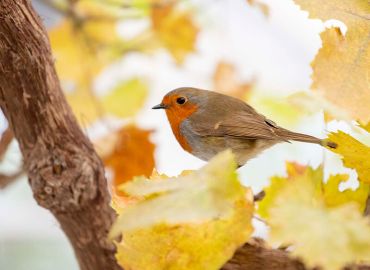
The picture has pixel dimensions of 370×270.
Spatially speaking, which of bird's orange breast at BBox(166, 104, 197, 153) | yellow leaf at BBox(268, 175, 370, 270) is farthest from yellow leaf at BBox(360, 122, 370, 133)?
bird's orange breast at BBox(166, 104, 197, 153)

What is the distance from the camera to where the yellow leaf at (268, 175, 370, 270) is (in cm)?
25

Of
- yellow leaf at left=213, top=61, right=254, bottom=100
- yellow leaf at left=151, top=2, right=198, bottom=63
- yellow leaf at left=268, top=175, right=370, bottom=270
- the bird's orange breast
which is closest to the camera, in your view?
yellow leaf at left=268, top=175, right=370, bottom=270

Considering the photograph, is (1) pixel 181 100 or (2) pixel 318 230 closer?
(2) pixel 318 230

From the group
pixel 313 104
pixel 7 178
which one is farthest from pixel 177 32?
pixel 313 104

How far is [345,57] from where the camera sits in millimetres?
417

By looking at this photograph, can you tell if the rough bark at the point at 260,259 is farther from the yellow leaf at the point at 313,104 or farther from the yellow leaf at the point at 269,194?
the yellow leaf at the point at 313,104

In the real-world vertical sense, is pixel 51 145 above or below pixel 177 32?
below

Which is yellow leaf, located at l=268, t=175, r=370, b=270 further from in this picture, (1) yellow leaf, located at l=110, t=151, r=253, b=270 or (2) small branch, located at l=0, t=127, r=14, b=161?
(2) small branch, located at l=0, t=127, r=14, b=161

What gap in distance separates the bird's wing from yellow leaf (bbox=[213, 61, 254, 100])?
40 cm

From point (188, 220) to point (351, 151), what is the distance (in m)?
0.18

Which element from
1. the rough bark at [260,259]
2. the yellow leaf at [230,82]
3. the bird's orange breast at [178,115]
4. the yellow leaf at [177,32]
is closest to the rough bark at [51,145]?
the rough bark at [260,259]

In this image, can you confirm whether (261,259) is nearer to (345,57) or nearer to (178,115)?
(345,57)

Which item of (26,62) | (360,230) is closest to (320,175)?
(360,230)

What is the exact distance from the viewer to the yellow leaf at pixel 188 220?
281 millimetres
